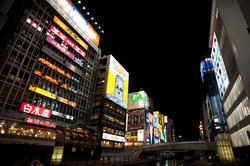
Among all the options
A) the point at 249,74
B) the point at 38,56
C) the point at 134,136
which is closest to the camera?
the point at 249,74

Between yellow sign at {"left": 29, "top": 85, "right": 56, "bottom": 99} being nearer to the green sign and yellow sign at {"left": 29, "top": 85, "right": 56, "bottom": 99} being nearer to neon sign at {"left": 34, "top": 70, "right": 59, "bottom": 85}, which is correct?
neon sign at {"left": 34, "top": 70, "right": 59, "bottom": 85}

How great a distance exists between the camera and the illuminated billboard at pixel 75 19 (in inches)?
1962

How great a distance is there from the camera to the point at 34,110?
35812mm

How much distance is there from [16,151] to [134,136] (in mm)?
75572

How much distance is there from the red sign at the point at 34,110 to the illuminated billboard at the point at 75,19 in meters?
32.9

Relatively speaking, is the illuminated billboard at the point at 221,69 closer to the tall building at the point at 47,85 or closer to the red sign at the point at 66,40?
the tall building at the point at 47,85

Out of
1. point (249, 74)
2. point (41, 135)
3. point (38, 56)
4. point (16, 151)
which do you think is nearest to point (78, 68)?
point (38, 56)

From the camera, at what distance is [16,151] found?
29.3m

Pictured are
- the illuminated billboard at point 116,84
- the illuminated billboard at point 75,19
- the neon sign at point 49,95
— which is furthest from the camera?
the illuminated billboard at point 116,84

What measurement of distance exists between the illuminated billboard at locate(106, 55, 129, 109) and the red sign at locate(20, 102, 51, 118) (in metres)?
28.2

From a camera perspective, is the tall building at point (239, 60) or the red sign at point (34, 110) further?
the red sign at point (34, 110)

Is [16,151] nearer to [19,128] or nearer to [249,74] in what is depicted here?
[19,128]

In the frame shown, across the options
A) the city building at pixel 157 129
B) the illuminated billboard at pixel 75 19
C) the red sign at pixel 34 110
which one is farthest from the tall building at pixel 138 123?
the red sign at pixel 34 110

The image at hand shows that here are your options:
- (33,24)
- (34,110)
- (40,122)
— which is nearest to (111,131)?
(40,122)
